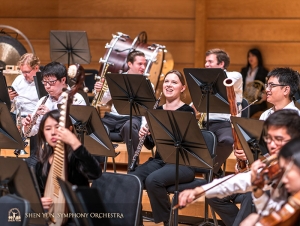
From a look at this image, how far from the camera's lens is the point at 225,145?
15.3 ft

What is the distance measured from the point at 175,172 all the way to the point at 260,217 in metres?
1.70

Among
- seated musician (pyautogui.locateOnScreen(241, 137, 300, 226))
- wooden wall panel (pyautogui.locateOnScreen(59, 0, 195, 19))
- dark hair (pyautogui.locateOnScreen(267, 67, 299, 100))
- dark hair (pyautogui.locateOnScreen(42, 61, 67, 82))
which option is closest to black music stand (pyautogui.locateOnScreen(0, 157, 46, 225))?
seated musician (pyautogui.locateOnScreen(241, 137, 300, 226))

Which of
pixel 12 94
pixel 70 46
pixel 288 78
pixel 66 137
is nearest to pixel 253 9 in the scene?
pixel 70 46

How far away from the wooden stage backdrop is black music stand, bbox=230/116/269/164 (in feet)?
13.6

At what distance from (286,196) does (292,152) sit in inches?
7.5

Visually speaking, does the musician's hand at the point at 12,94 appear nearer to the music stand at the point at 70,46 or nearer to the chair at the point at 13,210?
the music stand at the point at 70,46

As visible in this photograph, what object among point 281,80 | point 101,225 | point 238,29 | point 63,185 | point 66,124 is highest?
point 238,29

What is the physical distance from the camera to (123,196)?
2957 mm

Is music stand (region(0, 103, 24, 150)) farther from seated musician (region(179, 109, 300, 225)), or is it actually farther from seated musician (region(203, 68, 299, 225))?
seated musician (region(179, 109, 300, 225))

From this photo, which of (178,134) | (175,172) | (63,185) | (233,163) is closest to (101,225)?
(63,185)

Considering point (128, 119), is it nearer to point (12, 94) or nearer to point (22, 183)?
point (12, 94)

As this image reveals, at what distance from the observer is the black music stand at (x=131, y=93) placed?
4473mm

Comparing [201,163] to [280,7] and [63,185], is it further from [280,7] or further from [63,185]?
[280,7]

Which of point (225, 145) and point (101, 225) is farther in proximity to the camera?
point (225, 145)
